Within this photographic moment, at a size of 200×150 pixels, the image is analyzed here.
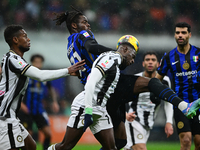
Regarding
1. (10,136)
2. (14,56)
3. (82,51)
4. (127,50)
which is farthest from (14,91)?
(127,50)

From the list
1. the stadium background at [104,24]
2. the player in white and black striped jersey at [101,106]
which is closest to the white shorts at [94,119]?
the player in white and black striped jersey at [101,106]

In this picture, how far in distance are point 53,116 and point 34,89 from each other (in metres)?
2.99

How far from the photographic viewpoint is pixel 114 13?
1366 centimetres

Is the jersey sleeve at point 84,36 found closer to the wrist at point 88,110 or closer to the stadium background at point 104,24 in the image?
the wrist at point 88,110

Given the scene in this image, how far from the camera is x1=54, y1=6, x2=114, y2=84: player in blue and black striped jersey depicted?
158 inches

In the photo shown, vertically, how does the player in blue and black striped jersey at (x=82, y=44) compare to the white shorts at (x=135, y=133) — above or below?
above

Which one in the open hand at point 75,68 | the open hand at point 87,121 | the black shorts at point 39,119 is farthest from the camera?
the black shorts at point 39,119

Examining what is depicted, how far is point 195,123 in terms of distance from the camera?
518 cm

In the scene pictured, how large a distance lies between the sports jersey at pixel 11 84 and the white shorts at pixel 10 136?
0.37 ft

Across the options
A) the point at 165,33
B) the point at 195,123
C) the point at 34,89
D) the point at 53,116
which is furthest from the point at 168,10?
the point at 195,123

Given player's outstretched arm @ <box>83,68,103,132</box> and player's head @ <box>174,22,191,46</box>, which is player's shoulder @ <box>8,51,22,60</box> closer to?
player's outstretched arm @ <box>83,68,103,132</box>

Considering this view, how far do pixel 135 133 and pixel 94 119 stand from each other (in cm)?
226

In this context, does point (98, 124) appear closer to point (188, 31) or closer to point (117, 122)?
point (117, 122)

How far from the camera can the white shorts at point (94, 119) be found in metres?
3.90
